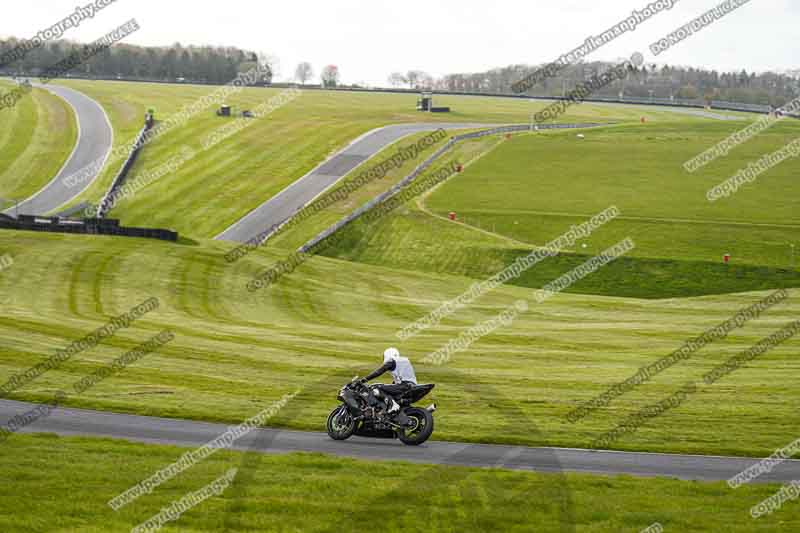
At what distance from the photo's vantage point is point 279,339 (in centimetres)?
3541

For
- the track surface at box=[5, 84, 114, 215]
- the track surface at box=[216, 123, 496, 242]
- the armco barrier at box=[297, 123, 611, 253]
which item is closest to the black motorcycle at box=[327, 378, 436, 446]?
the armco barrier at box=[297, 123, 611, 253]

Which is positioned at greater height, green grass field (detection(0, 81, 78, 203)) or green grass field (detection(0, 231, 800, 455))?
green grass field (detection(0, 81, 78, 203))

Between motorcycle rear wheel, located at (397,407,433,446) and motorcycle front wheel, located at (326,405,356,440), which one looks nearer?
motorcycle rear wheel, located at (397,407,433,446)

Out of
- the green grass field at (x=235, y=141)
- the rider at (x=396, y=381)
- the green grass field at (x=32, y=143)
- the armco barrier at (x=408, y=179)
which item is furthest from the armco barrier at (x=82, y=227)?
the rider at (x=396, y=381)

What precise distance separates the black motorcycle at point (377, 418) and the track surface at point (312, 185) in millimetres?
52183

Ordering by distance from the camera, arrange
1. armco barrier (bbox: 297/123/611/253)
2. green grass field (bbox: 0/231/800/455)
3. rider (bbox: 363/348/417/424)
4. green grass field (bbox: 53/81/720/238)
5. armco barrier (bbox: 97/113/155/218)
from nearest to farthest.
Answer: rider (bbox: 363/348/417/424)
green grass field (bbox: 0/231/800/455)
armco barrier (bbox: 297/123/611/253)
armco barrier (bbox: 97/113/155/218)
green grass field (bbox: 53/81/720/238)

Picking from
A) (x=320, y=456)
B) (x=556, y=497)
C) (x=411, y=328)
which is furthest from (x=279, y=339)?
(x=556, y=497)

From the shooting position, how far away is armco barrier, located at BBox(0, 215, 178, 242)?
58.0 metres

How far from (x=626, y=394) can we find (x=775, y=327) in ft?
57.0

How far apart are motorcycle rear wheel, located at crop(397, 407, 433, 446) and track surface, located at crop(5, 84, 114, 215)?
203ft

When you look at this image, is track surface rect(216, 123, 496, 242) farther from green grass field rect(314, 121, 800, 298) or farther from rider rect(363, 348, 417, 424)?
rider rect(363, 348, 417, 424)

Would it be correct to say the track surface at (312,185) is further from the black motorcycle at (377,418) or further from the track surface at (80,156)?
the black motorcycle at (377,418)

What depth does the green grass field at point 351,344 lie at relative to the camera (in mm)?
22938

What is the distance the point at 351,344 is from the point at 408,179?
5303 centimetres
